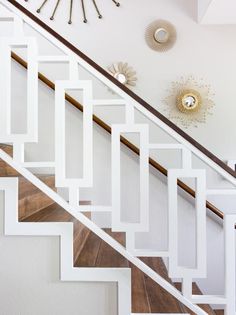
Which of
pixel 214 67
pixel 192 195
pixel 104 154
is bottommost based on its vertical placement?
pixel 192 195

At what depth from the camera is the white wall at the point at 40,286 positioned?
1821 millimetres

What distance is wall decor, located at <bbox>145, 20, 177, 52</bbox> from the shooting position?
3.30 m

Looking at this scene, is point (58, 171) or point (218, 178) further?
point (218, 178)

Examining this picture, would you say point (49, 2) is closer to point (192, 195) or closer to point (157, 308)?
point (192, 195)

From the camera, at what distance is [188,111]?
3.30 meters

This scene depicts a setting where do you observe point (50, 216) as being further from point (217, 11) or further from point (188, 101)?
point (217, 11)

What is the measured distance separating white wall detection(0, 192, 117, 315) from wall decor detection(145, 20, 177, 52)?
6.96ft

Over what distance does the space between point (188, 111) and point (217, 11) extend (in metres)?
0.85

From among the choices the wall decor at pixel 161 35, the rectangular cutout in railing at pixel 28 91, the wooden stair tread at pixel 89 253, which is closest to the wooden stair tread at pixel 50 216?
the wooden stair tread at pixel 89 253

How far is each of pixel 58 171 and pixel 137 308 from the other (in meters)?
0.81

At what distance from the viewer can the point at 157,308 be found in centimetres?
192

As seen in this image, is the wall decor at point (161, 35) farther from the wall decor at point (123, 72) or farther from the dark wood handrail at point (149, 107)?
the dark wood handrail at point (149, 107)

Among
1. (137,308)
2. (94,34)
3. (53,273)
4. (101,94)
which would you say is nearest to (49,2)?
(94,34)

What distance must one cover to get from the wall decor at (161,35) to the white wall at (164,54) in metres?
0.05
